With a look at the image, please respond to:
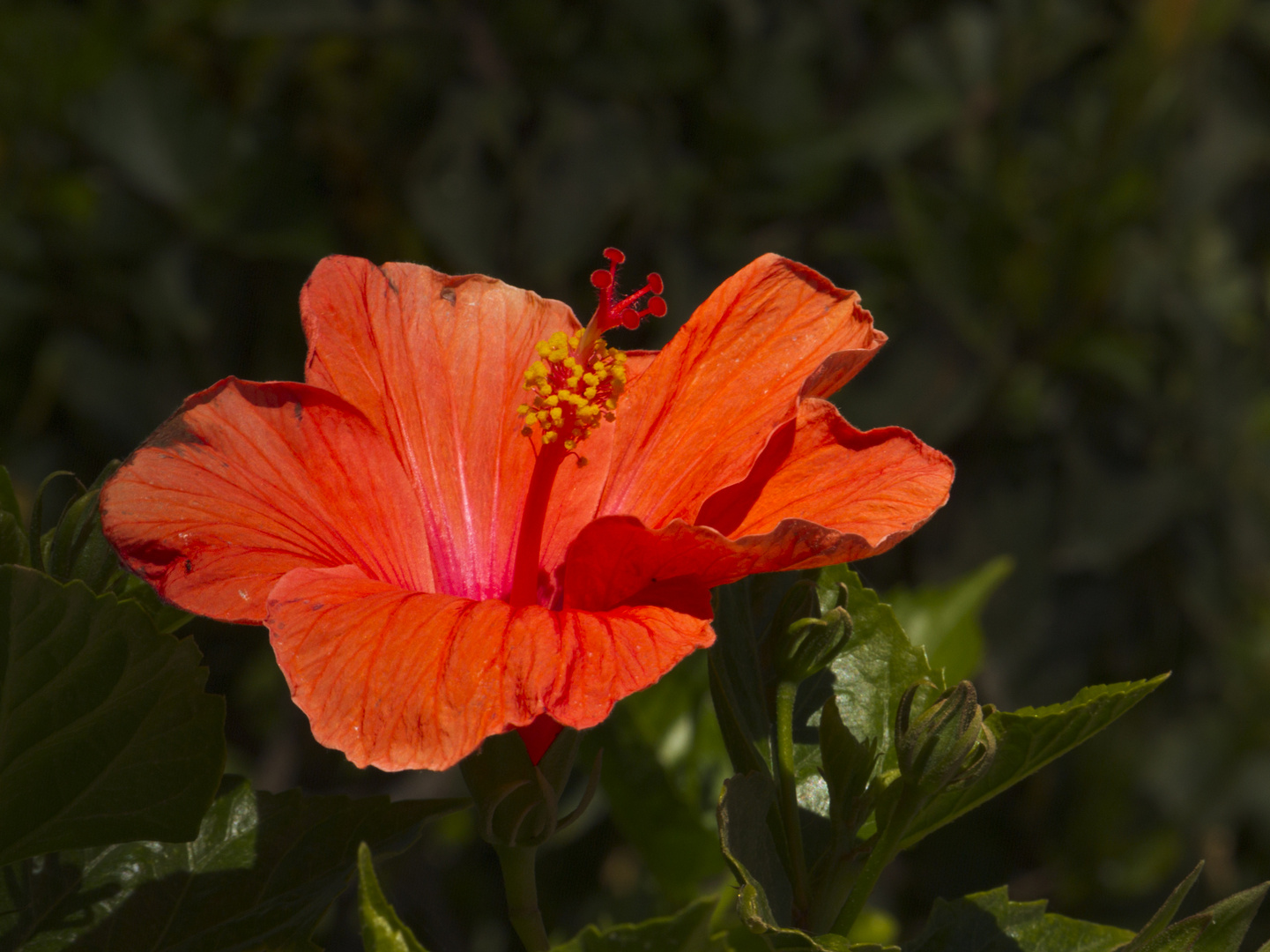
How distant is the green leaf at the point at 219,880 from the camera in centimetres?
89

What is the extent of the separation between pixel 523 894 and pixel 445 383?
0.42m

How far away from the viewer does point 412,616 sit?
82 centimetres

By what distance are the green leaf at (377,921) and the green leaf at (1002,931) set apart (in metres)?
0.40

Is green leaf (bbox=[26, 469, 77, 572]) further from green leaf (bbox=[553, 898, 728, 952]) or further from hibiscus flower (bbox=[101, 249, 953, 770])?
green leaf (bbox=[553, 898, 728, 952])

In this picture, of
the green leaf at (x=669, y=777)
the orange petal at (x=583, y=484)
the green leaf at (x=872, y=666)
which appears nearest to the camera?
the green leaf at (x=872, y=666)

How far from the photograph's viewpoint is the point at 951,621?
1482 mm

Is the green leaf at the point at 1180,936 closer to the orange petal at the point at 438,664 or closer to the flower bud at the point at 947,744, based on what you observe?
the flower bud at the point at 947,744

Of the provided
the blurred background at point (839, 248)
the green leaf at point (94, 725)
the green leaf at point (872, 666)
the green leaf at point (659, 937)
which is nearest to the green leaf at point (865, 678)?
the green leaf at point (872, 666)

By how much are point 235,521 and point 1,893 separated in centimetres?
31

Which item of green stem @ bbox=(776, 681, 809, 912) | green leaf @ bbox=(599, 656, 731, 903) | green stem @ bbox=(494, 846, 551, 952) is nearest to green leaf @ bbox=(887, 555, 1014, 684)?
green leaf @ bbox=(599, 656, 731, 903)

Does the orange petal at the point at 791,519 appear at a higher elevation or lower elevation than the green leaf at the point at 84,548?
higher

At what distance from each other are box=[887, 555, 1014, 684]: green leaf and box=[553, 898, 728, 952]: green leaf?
0.81 meters

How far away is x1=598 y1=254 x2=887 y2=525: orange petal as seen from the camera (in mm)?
1029

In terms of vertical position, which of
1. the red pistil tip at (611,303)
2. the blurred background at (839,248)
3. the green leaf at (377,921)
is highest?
the red pistil tip at (611,303)
